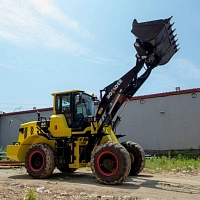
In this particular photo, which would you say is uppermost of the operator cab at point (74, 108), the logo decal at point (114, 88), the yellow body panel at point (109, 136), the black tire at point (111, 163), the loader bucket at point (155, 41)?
the loader bucket at point (155, 41)

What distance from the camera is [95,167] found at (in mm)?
7570

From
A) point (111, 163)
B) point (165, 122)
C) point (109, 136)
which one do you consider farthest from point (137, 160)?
point (165, 122)

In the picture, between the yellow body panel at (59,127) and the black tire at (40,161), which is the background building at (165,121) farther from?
the black tire at (40,161)

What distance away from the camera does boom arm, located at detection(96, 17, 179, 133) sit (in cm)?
767

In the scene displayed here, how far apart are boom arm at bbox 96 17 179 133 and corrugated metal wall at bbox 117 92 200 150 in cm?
969

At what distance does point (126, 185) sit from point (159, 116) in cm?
1160

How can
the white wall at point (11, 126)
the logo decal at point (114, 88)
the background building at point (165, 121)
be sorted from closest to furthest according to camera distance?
the logo decal at point (114, 88) < the background building at point (165, 121) < the white wall at point (11, 126)

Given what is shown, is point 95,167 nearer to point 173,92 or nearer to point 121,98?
point 121,98

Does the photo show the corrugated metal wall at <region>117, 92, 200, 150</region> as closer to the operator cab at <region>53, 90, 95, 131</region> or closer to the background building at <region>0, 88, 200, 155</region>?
the background building at <region>0, 88, 200, 155</region>

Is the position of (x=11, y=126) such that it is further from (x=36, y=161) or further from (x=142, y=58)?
(x=142, y=58)

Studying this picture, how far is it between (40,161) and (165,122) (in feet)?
36.9

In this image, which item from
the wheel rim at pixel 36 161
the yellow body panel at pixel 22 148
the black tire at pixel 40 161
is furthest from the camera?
the yellow body panel at pixel 22 148

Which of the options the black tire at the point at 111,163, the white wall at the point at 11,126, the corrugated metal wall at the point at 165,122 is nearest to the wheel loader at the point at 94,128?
the black tire at the point at 111,163

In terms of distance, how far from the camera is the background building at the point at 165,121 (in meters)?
17.1
